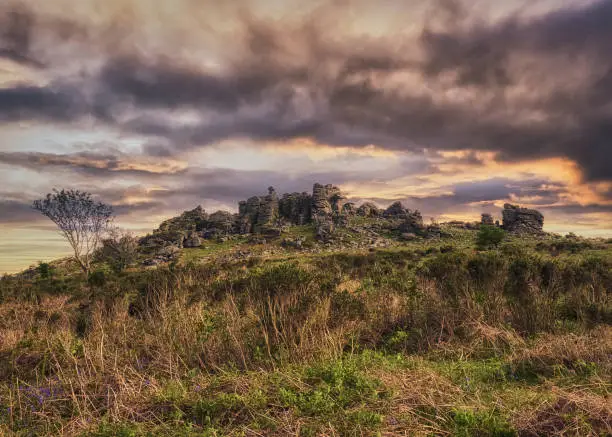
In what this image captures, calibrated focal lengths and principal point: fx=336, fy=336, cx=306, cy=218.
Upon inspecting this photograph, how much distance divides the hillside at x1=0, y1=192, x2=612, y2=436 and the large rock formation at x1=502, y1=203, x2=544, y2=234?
114 metres

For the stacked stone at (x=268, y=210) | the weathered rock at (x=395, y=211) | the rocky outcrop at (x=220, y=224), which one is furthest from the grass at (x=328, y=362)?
the weathered rock at (x=395, y=211)

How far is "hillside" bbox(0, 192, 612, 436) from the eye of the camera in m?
4.35

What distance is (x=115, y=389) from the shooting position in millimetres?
5762

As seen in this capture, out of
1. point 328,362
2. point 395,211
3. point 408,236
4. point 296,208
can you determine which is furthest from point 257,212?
point 328,362

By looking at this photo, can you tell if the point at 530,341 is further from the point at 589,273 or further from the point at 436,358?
the point at 589,273

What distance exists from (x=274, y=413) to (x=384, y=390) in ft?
5.29

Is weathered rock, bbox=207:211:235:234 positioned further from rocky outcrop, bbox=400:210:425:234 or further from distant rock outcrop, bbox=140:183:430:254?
rocky outcrop, bbox=400:210:425:234

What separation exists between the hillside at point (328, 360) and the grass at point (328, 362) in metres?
0.03

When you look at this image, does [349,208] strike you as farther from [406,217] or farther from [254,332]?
[254,332]

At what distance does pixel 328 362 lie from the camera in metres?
6.19

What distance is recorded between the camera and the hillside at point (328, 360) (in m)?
4.35

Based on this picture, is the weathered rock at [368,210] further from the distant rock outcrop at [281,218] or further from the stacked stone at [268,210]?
the stacked stone at [268,210]

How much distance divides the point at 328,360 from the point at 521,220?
13128 centimetres

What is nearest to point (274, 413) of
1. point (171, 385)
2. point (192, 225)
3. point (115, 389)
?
point (171, 385)
